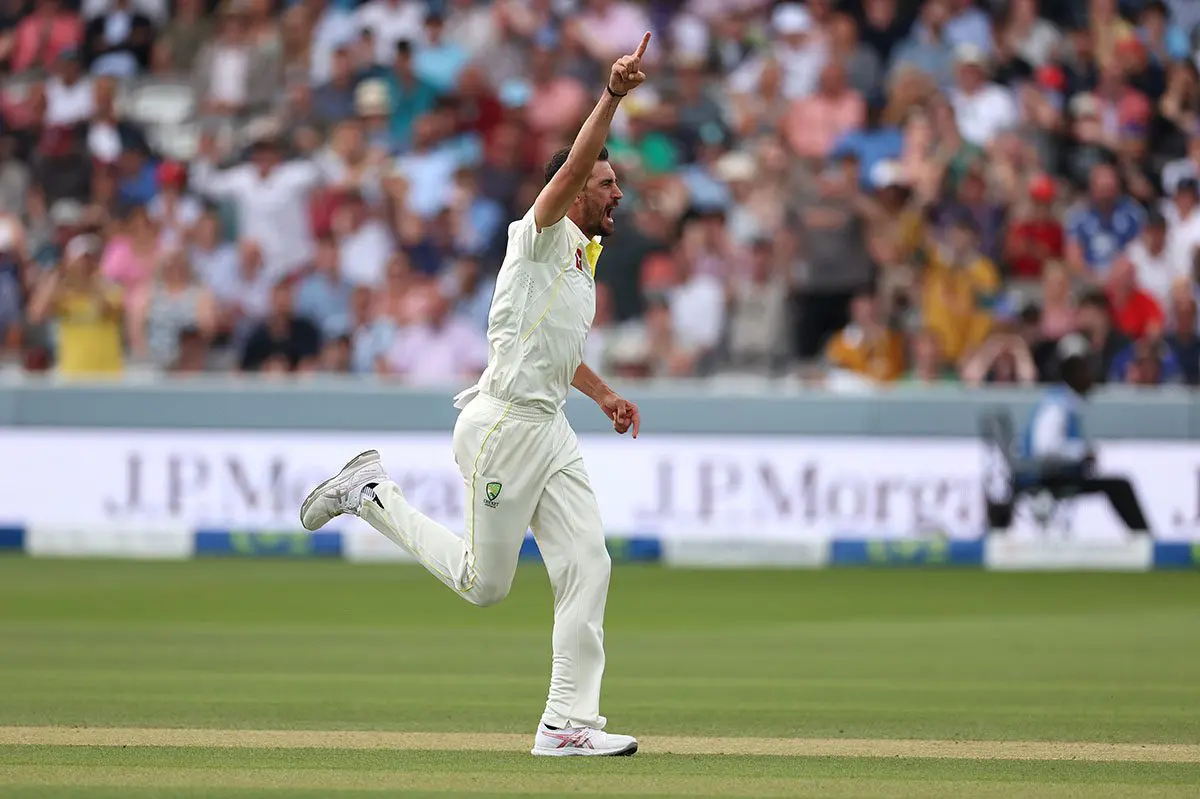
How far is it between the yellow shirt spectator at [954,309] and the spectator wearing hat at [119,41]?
832 centimetres

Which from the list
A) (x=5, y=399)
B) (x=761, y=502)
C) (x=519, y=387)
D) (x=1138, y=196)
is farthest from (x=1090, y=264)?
(x=519, y=387)

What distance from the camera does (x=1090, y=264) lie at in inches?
657

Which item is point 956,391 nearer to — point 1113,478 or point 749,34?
point 1113,478

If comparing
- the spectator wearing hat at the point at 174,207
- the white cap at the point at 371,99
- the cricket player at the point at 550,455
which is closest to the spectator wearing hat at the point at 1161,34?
the white cap at the point at 371,99

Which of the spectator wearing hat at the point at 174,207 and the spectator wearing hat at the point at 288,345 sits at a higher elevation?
the spectator wearing hat at the point at 174,207

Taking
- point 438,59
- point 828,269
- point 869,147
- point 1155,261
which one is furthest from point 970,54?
point 438,59

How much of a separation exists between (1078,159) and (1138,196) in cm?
73

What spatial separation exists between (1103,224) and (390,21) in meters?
6.88

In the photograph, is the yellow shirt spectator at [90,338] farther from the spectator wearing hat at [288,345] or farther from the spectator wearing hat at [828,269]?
the spectator wearing hat at [828,269]

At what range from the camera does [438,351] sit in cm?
1628

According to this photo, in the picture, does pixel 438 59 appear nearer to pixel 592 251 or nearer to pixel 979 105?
pixel 979 105

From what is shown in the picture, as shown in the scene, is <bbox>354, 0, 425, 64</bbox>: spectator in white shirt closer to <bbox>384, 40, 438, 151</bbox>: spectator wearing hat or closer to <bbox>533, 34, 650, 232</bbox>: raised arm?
<bbox>384, 40, 438, 151</bbox>: spectator wearing hat

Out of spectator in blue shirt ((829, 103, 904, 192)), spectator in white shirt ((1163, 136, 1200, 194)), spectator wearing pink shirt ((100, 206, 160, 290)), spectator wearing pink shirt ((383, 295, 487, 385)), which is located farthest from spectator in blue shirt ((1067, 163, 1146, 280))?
spectator wearing pink shirt ((100, 206, 160, 290))

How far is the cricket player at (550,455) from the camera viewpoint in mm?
6730
